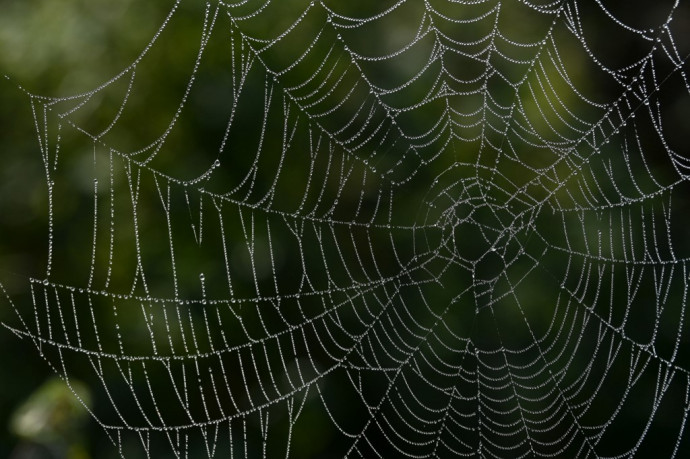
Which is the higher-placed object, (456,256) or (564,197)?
(564,197)

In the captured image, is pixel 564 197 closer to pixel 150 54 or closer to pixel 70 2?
pixel 150 54

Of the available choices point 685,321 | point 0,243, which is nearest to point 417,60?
point 685,321

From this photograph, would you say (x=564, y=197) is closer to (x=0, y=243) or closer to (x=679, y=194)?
(x=679, y=194)

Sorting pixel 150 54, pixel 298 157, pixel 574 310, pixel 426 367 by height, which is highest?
pixel 150 54

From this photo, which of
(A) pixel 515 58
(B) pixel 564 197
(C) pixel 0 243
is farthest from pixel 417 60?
(C) pixel 0 243

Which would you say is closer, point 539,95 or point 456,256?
point 456,256

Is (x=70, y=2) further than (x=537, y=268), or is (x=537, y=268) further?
(x=70, y=2)

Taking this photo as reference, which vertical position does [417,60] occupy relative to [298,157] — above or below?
above
